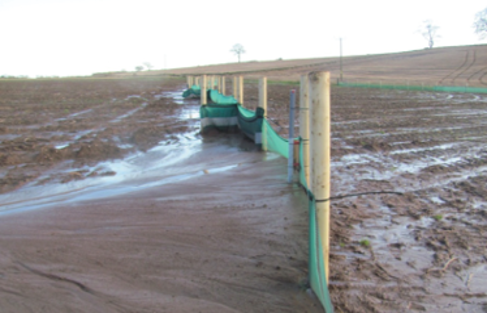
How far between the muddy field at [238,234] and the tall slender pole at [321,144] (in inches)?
25.6

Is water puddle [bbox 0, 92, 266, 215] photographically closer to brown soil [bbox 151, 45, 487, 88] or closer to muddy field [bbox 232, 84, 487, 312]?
muddy field [bbox 232, 84, 487, 312]

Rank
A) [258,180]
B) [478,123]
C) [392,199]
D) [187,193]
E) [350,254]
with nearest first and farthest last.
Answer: [350,254]
[392,199]
[187,193]
[258,180]
[478,123]

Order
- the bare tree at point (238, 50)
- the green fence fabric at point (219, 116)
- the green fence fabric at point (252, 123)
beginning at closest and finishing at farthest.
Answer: the green fence fabric at point (252, 123)
the green fence fabric at point (219, 116)
the bare tree at point (238, 50)

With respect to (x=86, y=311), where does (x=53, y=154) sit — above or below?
above

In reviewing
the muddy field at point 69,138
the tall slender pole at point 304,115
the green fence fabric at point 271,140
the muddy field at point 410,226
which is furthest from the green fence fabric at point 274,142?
the muddy field at point 69,138

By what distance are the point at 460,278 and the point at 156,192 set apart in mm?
4264

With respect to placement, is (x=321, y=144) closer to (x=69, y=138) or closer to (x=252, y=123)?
(x=252, y=123)

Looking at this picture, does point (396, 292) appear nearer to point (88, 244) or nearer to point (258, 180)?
point (88, 244)

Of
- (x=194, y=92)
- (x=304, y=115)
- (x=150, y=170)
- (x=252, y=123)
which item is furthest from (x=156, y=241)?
(x=194, y=92)

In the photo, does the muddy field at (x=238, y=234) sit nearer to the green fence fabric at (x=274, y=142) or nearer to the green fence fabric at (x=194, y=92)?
the green fence fabric at (x=274, y=142)

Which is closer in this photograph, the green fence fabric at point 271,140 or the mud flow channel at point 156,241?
the green fence fabric at point 271,140

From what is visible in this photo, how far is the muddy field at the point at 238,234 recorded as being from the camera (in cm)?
343

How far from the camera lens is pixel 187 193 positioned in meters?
6.33

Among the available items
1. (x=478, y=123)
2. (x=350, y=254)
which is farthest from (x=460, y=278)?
(x=478, y=123)
